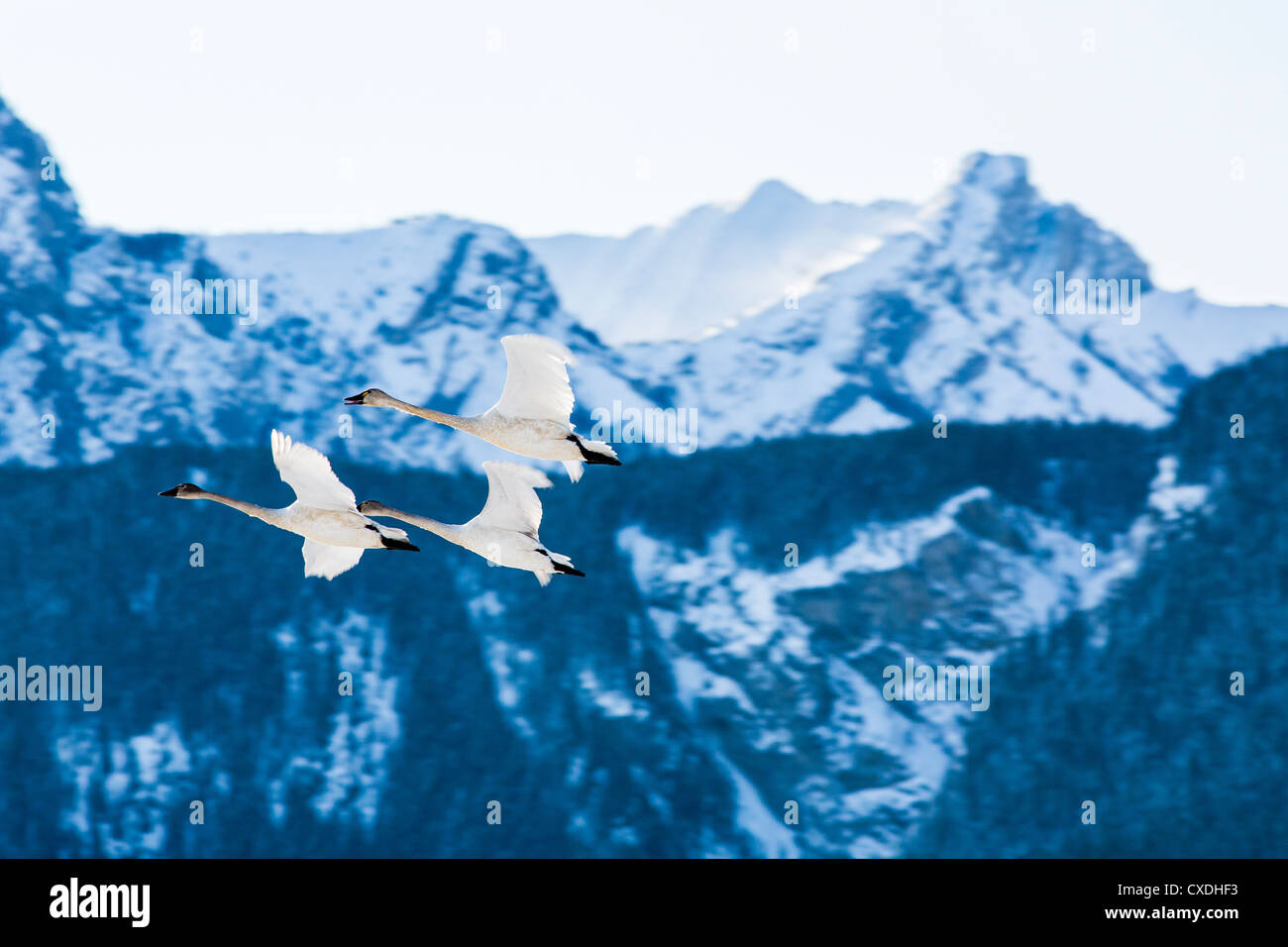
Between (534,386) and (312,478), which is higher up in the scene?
(534,386)

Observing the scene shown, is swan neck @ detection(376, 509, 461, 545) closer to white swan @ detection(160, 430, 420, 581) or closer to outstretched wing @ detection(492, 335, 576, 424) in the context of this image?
white swan @ detection(160, 430, 420, 581)

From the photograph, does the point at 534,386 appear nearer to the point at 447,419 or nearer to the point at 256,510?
the point at 447,419

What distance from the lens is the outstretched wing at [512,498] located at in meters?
29.3

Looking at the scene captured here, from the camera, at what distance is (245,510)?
95.9 feet

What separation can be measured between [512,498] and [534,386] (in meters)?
3.95

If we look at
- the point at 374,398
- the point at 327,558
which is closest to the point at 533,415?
the point at 374,398

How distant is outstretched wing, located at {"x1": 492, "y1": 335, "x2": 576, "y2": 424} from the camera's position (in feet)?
84.5

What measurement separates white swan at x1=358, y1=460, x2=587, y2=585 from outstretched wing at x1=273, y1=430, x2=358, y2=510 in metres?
1.11

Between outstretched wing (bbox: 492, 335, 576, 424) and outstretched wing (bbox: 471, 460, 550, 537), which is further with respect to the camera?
outstretched wing (bbox: 471, 460, 550, 537)

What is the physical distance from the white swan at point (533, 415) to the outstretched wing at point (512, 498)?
8.45 ft

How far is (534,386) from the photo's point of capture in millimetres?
26234

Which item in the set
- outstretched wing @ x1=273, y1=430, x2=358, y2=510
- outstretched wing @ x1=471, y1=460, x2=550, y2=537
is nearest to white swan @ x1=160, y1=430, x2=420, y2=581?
outstretched wing @ x1=273, y1=430, x2=358, y2=510
